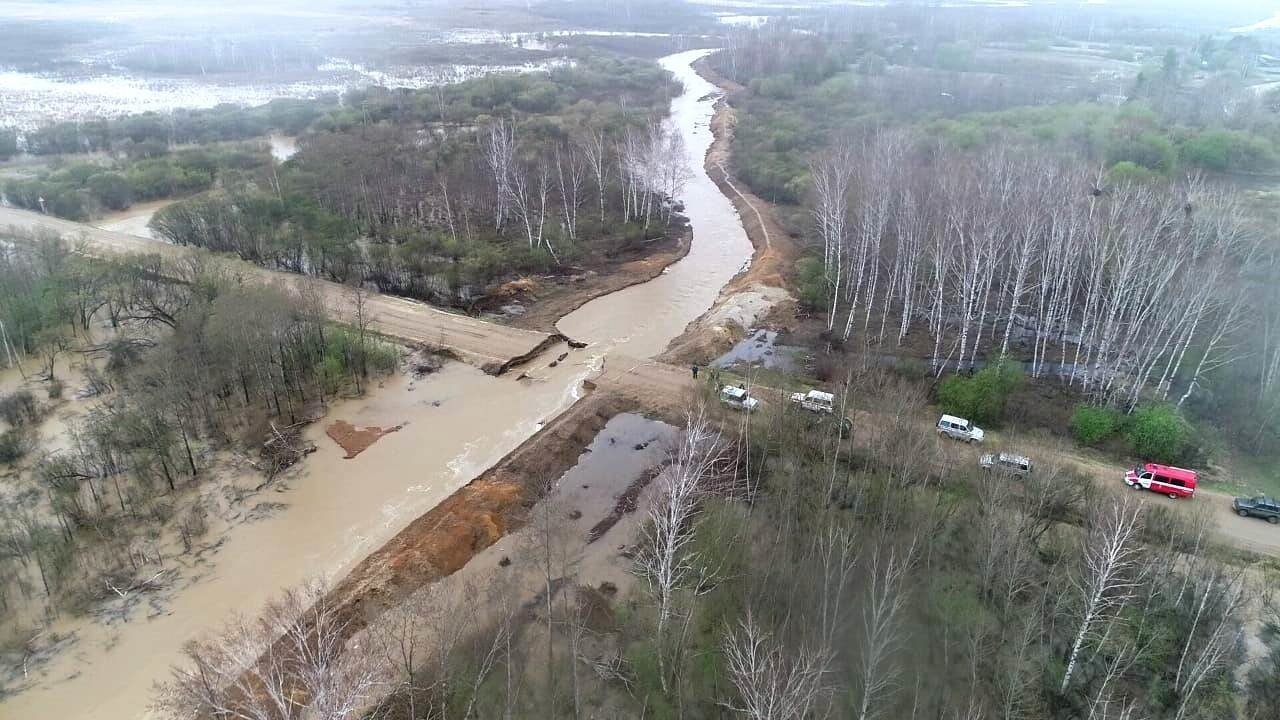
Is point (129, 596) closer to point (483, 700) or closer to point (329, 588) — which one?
point (329, 588)

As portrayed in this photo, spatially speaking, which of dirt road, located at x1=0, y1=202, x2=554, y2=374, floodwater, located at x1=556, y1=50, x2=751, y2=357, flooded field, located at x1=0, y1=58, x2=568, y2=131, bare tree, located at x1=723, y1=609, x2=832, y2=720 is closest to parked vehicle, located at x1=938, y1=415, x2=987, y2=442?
bare tree, located at x1=723, y1=609, x2=832, y2=720

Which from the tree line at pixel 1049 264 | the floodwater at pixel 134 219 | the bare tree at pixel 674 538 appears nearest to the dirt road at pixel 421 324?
the floodwater at pixel 134 219

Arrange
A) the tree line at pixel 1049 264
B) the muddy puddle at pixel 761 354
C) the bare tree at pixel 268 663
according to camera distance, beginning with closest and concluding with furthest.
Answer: the bare tree at pixel 268 663 < the tree line at pixel 1049 264 < the muddy puddle at pixel 761 354

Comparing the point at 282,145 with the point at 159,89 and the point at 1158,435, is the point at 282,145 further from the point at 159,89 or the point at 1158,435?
the point at 1158,435

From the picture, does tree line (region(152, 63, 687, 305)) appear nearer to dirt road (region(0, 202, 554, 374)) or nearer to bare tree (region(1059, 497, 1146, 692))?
dirt road (region(0, 202, 554, 374))

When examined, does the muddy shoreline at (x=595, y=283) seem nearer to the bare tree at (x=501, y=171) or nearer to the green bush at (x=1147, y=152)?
the bare tree at (x=501, y=171)

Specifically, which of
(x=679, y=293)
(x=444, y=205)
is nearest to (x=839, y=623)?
(x=679, y=293)
